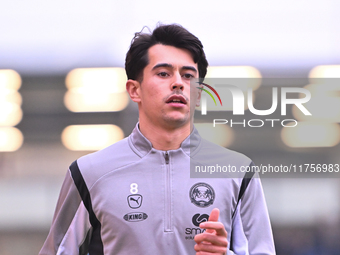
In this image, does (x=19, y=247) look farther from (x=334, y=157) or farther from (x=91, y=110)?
(x=334, y=157)

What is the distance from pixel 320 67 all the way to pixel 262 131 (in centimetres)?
80

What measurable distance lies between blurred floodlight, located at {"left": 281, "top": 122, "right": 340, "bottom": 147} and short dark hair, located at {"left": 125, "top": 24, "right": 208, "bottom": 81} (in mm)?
1800

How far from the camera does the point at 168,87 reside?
153cm

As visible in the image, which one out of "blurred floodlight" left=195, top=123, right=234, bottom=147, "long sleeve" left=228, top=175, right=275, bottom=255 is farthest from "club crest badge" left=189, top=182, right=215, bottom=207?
"blurred floodlight" left=195, top=123, right=234, bottom=147

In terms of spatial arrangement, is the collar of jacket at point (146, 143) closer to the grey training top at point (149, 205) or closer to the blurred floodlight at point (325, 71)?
the grey training top at point (149, 205)

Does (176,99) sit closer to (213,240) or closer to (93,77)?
(213,240)

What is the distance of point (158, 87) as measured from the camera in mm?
1544

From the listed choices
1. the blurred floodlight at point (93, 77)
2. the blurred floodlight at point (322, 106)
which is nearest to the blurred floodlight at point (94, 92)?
the blurred floodlight at point (93, 77)

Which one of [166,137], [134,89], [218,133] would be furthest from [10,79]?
[166,137]

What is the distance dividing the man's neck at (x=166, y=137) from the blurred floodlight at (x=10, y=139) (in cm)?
199

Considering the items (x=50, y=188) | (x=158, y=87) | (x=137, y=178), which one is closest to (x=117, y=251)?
(x=137, y=178)

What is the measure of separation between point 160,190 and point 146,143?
219 millimetres

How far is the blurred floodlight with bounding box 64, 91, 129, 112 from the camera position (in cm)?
326

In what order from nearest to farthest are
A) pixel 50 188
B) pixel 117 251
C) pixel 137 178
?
pixel 117 251, pixel 137 178, pixel 50 188
